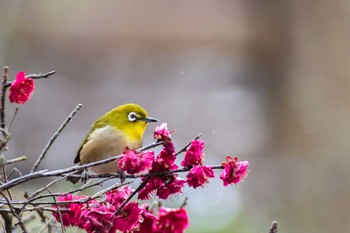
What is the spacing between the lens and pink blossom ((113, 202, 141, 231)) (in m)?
1.05

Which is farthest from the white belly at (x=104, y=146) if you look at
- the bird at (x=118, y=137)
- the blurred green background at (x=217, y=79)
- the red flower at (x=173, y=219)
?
the blurred green background at (x=217, y=79)

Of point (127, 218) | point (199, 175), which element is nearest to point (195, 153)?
point (199, 175)

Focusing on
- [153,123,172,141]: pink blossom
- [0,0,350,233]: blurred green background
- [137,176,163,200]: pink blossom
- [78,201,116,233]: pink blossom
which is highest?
[0,0,350,233]: blurred green background

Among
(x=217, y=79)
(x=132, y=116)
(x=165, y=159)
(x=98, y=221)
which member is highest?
(x=217, y=79)

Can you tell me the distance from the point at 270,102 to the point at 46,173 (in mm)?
4721

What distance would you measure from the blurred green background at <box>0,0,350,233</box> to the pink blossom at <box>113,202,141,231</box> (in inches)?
115

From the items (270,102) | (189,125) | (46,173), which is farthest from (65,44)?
(46,173)

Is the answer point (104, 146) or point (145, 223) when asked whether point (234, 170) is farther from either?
point (104, 146)

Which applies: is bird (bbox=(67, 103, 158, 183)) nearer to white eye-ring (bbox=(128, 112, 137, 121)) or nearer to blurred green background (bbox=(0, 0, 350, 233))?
white eye-ring (bbox=(128, 112, 137, 121))

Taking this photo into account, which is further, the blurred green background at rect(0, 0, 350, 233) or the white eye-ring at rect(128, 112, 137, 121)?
the blurred green background at rect(0, 0, 350, 233)

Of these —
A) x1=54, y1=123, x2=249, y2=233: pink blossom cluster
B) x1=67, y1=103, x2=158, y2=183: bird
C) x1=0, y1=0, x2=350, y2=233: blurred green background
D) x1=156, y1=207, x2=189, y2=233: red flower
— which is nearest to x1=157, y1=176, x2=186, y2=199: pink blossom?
x1=54, y1=123, x2=249, y2=233: pink blossom cluster

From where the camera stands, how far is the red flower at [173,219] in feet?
2.98

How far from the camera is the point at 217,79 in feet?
17.5

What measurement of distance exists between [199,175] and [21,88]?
294 millimetres
